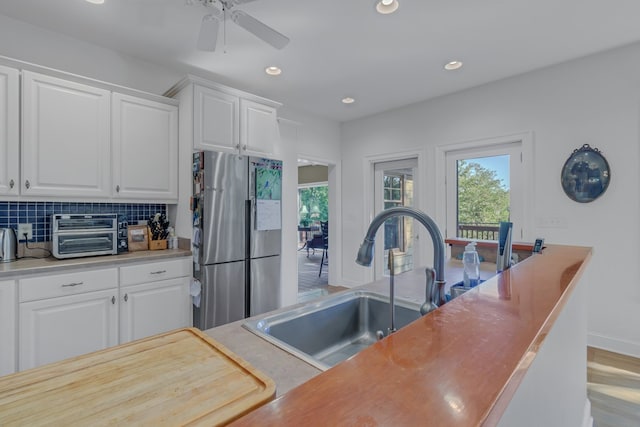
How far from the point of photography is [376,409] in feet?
1.29

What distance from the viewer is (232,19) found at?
1930mm

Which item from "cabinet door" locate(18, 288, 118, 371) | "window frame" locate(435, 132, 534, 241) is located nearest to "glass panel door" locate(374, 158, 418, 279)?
"window frame" locate(435, 132, 534, 241)

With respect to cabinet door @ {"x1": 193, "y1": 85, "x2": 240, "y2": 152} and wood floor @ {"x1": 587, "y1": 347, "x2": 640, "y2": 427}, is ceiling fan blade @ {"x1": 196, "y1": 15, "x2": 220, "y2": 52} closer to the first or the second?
cabinet door @ {"x1": 193, "y1": 85, "x2": 240, "y2": 152}

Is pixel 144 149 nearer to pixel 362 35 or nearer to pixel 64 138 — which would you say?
pixel 64 138

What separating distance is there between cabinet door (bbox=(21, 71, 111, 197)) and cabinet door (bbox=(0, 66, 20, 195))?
0.13ft

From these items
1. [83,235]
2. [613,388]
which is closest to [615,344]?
[613,388]

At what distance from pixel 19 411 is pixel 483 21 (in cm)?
319

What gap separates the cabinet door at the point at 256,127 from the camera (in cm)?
310

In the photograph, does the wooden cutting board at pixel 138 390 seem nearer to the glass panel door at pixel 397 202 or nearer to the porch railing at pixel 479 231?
the porch railing at pixel 479 231

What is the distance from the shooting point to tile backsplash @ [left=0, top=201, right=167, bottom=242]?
2.35m

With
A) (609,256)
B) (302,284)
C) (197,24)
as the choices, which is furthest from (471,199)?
(197,24)

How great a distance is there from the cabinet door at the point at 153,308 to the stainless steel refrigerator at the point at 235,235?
0.45 feet

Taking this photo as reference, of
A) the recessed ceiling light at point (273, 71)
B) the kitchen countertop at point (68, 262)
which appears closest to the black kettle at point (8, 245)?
the kitchen countertop at point (68, 262)

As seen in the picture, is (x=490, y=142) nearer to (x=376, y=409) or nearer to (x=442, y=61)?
(x=442, y=61)
